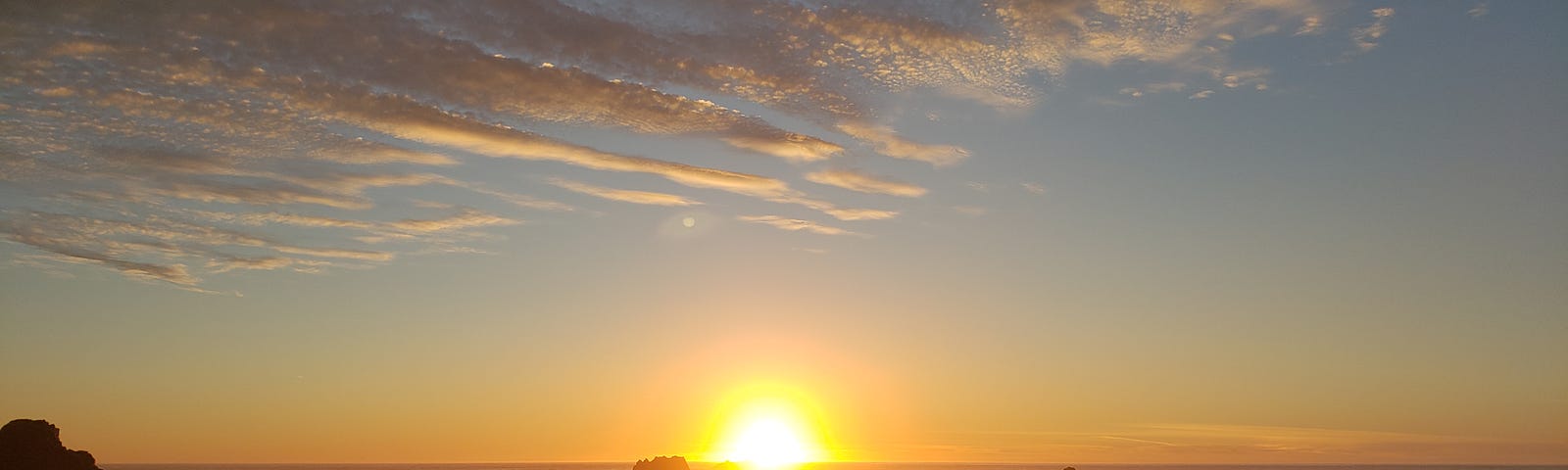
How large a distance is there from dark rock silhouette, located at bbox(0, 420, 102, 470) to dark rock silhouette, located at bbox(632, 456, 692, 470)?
220 ft

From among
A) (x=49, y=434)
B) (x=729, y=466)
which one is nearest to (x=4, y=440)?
(x=49, y=434)

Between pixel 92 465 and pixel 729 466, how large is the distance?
3539 inches

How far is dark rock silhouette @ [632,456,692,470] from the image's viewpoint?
144 metres

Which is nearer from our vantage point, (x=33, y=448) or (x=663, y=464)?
(x=33, y=448)

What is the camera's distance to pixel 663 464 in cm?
14475

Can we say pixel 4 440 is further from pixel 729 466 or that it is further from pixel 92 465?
pixel 729 466

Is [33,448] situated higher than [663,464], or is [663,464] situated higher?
[663,464]

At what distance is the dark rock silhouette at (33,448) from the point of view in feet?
274

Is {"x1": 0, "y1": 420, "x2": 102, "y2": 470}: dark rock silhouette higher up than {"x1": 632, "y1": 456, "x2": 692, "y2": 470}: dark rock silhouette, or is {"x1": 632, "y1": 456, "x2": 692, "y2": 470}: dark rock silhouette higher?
{"x1": 632, "y1": 456, "x2": 692, "y2": 470}: dark rock silhouette

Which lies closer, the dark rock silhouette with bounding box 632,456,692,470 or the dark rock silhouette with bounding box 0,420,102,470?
the dark rock silhouette with bounding box 0,420,102,470

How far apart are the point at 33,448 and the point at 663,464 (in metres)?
71.6

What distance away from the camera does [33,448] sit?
84.6 meters

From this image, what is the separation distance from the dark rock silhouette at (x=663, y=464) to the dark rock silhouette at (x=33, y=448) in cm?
6720

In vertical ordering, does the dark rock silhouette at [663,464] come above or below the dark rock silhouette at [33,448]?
above
